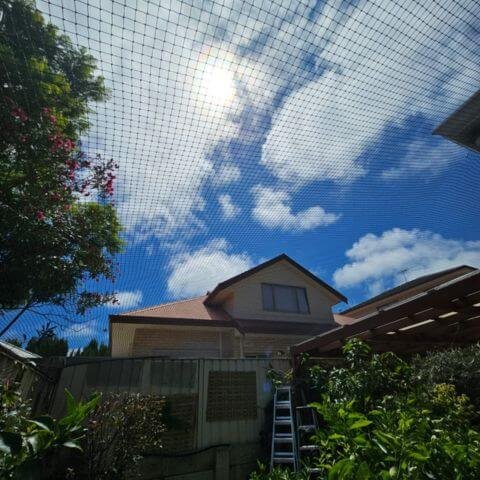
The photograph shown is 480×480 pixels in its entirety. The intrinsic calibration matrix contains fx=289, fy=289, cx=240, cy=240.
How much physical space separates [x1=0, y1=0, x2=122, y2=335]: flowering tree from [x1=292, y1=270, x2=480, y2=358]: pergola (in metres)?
5.13

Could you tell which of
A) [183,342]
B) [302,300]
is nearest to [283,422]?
[183,342]

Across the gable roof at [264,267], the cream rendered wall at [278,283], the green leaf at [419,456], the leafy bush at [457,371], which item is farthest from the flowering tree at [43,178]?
the leafy bush at [457,371]

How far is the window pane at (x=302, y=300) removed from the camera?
1154 centimetres

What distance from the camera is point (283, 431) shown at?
4.81m

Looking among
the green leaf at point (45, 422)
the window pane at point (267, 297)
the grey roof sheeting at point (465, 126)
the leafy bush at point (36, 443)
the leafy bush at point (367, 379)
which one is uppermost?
the window pane at point (267, 297)

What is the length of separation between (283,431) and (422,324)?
9.80ft

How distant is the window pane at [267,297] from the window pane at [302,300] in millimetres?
1250

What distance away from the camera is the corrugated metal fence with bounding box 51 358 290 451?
4.55m

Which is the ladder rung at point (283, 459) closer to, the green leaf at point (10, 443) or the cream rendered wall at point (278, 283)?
the green leaf at point (10, 443)

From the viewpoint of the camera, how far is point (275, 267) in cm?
1195

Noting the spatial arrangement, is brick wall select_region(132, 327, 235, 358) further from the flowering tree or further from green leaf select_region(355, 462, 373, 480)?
green leaf select_region(355, 462, 373, 480)

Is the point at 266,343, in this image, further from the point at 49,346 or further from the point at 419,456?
the point at 419,456

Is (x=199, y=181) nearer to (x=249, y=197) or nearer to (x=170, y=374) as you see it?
(x=249, y=197)

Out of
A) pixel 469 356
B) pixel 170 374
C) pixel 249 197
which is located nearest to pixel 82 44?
pixel 249 197
